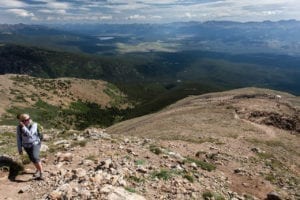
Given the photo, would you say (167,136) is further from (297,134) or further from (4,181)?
(4,181)

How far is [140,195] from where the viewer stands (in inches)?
661

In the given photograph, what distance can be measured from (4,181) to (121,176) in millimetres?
6165

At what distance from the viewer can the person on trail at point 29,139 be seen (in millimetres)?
19328

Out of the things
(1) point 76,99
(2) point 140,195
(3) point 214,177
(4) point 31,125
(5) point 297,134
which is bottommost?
(1) point 76,99

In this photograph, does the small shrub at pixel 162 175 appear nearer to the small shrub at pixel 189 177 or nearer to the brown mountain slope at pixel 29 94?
the small shrub at pixel 189 177

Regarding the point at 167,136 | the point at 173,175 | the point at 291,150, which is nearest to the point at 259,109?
the point at 291,150

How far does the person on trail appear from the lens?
761 inches

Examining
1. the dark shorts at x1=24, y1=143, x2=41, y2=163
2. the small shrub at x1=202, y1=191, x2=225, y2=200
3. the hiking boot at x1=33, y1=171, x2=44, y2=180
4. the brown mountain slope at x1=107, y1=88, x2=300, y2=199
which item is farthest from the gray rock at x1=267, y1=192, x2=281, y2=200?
the dark shorts at x1=24, y1=143, x2=41, y2=163

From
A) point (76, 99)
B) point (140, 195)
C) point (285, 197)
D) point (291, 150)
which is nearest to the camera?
point (140, 195)

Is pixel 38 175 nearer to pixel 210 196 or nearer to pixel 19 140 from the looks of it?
pixel 19 140

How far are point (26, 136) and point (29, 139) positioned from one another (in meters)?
0.21

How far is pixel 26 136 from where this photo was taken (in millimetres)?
19469

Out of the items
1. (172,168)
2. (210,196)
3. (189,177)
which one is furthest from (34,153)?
(210,196)

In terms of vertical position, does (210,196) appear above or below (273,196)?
above
